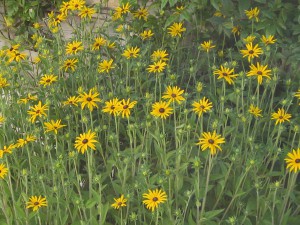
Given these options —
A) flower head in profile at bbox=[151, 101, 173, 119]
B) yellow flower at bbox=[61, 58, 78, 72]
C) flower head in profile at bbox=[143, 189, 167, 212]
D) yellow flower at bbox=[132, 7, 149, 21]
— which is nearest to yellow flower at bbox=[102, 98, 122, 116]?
flower head in profile at bbox=[151, 101, 173, 119]

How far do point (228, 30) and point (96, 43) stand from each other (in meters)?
0.66

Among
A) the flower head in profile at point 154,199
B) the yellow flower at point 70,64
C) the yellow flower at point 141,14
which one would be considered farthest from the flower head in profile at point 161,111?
the yellow flower at point 141,14

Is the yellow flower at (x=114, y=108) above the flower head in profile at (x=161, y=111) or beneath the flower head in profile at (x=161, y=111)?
beneath

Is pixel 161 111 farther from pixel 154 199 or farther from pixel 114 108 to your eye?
pixel 154 199

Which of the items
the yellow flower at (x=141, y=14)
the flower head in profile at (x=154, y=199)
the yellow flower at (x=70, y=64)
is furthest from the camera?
the yellow flower at (x=141, y=14)

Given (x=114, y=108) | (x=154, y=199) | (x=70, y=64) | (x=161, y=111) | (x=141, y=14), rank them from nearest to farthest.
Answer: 1. (x=154, y=199)
2. (x=161, y=111)
3. (x=114, y=108)
4. (x=70, y=64)
5. (x=141, y=14)

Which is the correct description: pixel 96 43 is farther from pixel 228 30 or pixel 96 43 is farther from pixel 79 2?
pixel 228 30

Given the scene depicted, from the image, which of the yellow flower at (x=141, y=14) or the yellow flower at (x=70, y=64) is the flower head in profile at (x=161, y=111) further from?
the yellow flower at (x=141, y=14)

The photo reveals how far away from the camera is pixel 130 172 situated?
1.97 meters

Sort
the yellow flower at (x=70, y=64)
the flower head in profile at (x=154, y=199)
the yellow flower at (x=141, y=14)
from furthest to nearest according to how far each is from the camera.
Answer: the yellow flower at (x=141, y=14)
the yellow flower at (x=70, y=64)
the flower head in profile at (x=154, y=199)

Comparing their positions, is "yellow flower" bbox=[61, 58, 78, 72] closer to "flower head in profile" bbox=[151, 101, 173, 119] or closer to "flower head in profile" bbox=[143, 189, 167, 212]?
"flower head in profile" bbox=[151, 101, 173, 119]

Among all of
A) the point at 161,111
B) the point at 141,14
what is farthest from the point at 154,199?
the point at 141,14

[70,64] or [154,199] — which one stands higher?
[70,64]

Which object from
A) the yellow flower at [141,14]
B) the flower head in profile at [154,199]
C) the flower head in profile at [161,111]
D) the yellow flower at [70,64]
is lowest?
the flower head in profile at [154,199]
